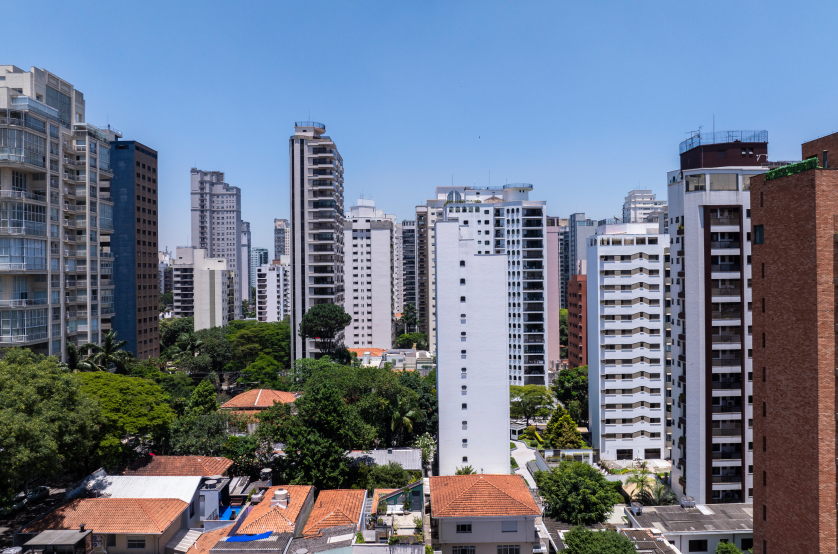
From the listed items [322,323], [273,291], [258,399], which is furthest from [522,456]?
[273,291]

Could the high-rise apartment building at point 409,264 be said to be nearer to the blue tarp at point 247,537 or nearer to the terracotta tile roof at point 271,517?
the terracotta tile roof at point 271,517

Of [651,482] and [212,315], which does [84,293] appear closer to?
[651,482]

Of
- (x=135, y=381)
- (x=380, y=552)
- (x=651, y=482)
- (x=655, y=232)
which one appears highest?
(x=655, y=232)

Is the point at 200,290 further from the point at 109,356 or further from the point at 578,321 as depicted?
the point at 578,321

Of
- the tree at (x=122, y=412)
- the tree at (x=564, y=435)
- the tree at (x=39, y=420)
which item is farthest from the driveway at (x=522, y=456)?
the tree at (x=39, y=420)

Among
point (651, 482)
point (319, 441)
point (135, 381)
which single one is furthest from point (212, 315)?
point (651, 482)

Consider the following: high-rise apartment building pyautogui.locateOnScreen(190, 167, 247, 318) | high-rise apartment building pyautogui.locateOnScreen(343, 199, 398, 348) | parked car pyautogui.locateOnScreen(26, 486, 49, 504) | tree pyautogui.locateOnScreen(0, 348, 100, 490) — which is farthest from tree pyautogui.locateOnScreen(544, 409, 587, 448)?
high-rise apartment building pyautogui.locateOnScreen(190, 167, 247, 318)
